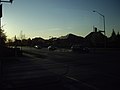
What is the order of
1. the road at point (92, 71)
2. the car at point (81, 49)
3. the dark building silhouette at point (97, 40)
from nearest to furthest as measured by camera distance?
the road at point (92, 71)
the car at point (81, 49)
the dark building silhouette at point (97, 40)

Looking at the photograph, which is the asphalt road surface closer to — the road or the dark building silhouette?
the road

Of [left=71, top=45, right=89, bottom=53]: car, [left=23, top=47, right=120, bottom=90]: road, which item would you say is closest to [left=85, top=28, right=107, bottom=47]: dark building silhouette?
[left=71, top=45, right=89, bottom=53]: car

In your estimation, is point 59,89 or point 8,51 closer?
point 59,89

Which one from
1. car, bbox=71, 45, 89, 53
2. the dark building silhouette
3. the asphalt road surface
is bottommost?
Answer: the asphalt road surface

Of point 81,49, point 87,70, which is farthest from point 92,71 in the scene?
point 81,49

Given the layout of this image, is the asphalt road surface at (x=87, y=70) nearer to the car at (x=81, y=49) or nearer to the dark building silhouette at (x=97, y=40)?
the car at (x=81, y=49)

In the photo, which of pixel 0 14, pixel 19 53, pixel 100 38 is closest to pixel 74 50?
pixel 19 53

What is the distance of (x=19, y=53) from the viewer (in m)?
42.4

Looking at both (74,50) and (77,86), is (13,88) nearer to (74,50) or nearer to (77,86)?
(77,86)

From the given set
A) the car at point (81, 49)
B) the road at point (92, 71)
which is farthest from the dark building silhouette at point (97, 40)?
the road at point (92, 71)

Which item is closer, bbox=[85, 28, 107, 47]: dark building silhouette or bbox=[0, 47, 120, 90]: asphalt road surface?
bbox=[0, 47, 120, 90]: asphalt road surface

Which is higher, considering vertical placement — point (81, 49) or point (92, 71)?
point (81, 49)

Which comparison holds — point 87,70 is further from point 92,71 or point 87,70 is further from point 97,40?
point 97,40

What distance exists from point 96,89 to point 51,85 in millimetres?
2187
